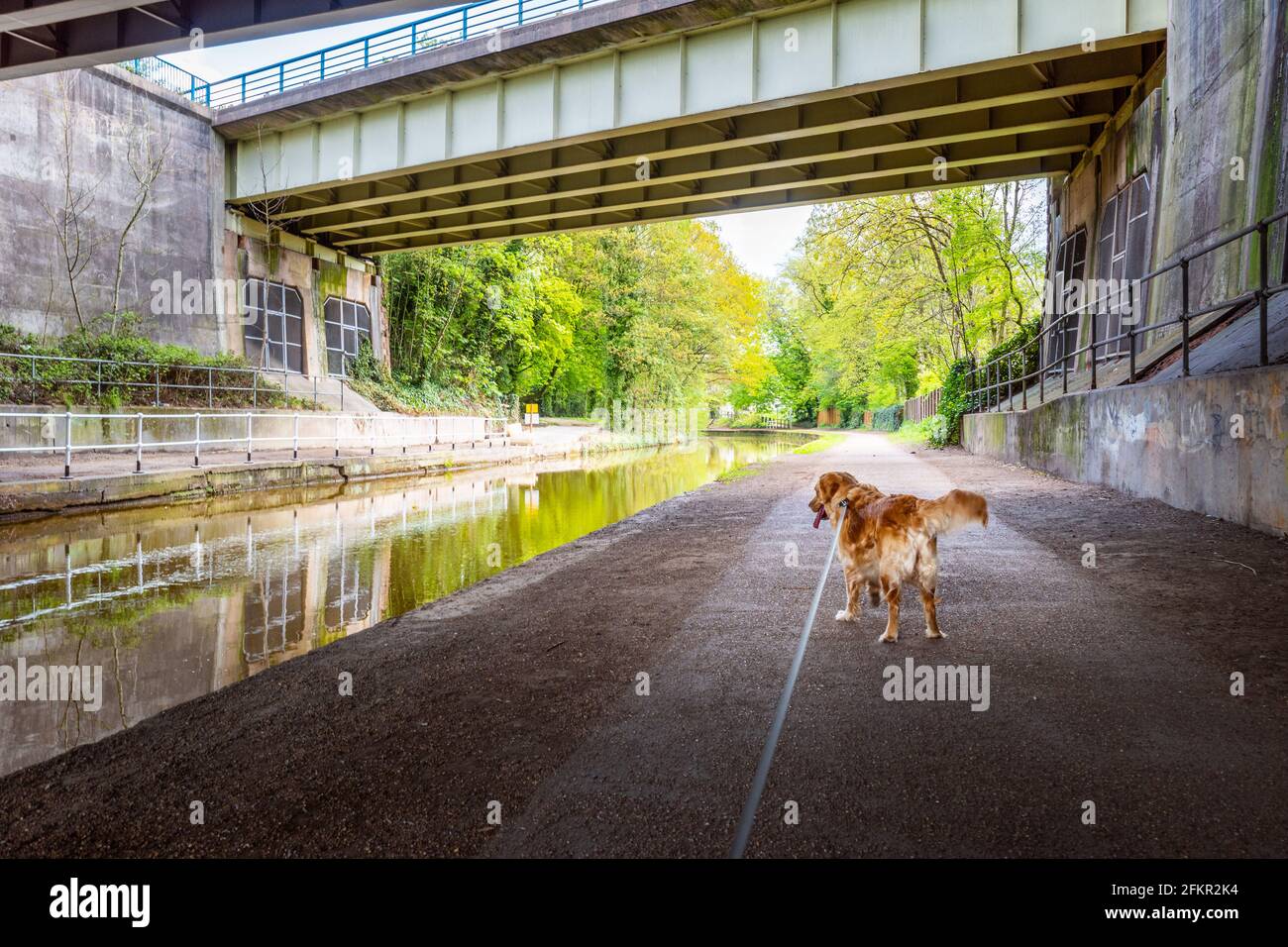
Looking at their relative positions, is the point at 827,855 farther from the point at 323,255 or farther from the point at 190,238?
the point at 323,255

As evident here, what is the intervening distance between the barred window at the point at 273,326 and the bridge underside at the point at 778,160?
2.79 m

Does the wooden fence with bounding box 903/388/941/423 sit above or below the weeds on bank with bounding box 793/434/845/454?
above

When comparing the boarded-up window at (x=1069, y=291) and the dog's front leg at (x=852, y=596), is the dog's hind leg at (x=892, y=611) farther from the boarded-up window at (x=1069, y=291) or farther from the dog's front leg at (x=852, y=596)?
the boarded-up window at (x=1069, y=291)

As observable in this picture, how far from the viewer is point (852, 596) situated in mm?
5074

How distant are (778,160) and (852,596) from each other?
19402 mm

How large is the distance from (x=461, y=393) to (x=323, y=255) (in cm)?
899

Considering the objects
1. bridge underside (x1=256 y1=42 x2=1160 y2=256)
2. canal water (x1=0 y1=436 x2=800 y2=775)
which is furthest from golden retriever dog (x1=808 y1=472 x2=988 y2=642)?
bridge underside (x1=256 y1=42 x2=1160 y2=256)

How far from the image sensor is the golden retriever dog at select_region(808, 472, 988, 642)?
4082 millimetres

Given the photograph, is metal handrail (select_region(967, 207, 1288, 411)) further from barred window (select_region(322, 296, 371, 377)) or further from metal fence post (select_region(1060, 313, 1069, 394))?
barred window (select_region(322, 296, 371, 377))

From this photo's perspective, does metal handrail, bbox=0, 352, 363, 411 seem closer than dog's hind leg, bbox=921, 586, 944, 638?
No

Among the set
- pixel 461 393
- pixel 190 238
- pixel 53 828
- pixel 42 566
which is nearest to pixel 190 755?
pixel 53 828

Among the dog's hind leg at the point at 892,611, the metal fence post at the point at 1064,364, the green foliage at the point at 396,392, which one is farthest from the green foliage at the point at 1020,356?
the green foliage at the point at 396,392

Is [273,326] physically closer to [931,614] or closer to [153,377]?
[153,377]

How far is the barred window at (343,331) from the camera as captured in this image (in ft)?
110
